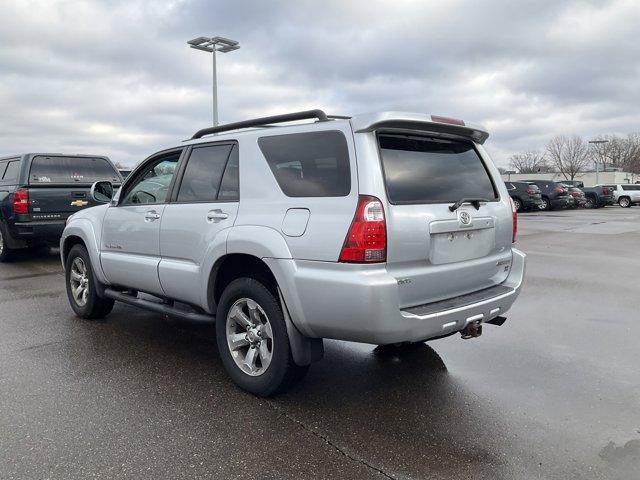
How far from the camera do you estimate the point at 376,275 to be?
3.03m

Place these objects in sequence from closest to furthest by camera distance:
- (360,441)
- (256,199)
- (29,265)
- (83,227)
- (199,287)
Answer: (360,441) → (256,199) → (199,287) → (83,227) → (29,265)

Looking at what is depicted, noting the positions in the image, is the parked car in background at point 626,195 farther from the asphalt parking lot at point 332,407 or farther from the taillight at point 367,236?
the taillight at point 367,236

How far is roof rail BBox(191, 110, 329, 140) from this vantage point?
3561mm

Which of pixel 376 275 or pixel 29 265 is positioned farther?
pixel 29 265

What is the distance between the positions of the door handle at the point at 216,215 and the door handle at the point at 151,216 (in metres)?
0.74

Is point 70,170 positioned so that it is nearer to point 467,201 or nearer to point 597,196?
point 467,201

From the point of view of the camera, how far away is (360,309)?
3.02 meters

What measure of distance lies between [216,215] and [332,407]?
5.18 ft

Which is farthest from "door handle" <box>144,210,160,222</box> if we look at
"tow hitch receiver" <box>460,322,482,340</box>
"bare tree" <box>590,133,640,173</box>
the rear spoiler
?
"bare tree" <box>590,133,640,173</box>

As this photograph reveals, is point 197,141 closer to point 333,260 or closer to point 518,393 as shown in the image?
point 333,260

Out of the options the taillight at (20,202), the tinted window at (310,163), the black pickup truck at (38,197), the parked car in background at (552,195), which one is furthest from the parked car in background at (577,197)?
the tinted window at (310,163)

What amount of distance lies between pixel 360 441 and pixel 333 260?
106cm

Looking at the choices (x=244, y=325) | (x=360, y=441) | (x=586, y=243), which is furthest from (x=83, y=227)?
(x=586, y=243)

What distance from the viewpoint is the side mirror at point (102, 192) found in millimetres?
5645
